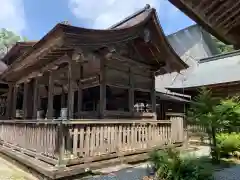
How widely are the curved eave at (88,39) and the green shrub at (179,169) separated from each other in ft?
11.9

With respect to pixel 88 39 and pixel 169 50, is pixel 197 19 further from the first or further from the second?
pixel 169 50

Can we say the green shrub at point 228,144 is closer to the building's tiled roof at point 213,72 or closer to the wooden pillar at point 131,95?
the wooden pillar at point 131,95

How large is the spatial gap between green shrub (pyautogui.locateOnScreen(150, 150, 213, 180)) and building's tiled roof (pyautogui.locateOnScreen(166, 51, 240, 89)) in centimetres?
1023

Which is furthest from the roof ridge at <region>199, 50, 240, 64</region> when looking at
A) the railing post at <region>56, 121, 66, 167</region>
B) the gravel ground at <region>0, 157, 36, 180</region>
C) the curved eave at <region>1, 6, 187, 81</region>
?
the gravel ground at <region>0, 157, 36, 180</region>

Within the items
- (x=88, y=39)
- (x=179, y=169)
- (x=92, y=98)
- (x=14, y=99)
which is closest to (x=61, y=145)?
(x=179, y=169)

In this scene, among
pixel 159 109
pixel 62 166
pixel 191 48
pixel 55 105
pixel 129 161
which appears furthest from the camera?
pixel 191 48

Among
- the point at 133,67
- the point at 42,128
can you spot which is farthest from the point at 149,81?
the point at 42,128

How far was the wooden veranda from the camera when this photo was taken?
20.0 feet

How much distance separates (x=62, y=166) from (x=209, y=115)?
4307 mm

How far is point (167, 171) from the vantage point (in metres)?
5.07

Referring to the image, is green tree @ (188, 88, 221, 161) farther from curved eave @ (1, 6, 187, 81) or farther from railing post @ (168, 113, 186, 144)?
curved eave @ (1, 6, 187, 81)

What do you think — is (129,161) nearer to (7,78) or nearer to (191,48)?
(7,78)

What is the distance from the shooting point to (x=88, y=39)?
6.70m

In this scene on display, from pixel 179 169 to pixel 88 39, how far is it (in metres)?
4.07
